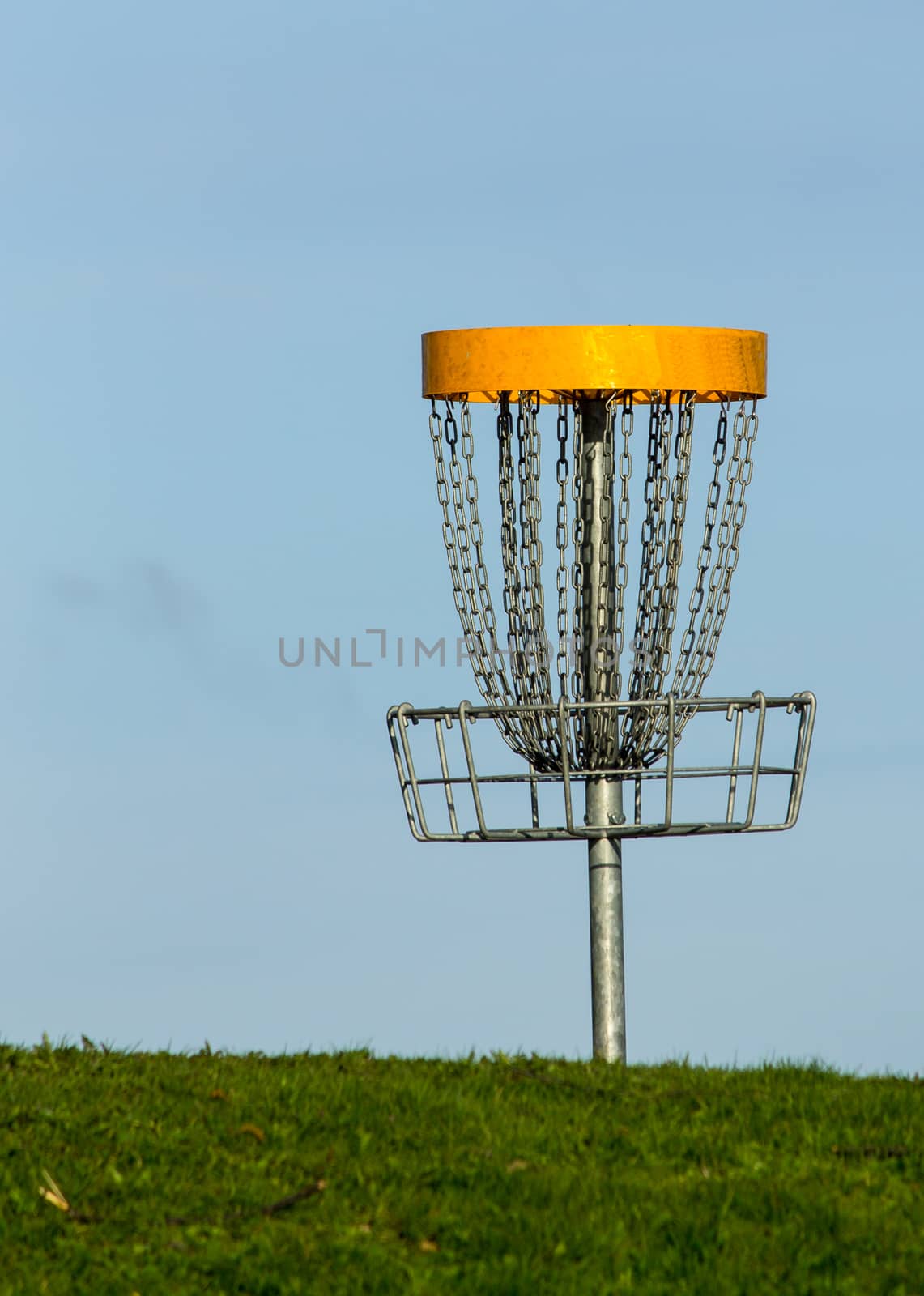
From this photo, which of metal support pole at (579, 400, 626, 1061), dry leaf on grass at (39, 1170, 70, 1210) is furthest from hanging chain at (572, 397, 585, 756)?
dry leaf on grass at (39, 1170, 70, 1210)

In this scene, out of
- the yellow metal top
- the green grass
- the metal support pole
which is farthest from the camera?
the metal support pole

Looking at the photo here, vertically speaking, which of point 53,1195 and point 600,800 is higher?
point 600,800

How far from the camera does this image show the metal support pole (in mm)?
7797

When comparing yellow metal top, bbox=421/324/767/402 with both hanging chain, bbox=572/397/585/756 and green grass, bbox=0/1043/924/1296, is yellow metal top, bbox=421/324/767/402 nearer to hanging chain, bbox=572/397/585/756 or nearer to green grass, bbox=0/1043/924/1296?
hanging chain, bbox=572/397/585/756

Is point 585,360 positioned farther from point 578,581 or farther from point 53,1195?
point 53,1195

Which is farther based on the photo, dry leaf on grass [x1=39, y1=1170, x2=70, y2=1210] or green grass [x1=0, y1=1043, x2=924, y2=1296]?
dry leaf on grass [x1=39, y1=1170, x2=70, y2=1210]

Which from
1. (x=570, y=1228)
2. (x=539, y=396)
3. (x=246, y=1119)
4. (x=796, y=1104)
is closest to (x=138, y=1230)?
(x=246, y=1119)

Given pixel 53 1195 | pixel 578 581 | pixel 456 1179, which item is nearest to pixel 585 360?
pixel 578 581

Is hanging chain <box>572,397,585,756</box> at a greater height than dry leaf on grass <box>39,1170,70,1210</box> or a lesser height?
greater

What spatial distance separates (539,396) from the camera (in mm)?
7906

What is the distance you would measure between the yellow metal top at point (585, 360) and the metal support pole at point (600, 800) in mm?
325

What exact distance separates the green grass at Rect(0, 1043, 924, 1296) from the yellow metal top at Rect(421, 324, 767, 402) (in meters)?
2.92

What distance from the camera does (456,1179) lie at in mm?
6031

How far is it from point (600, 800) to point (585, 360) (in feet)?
6.39
